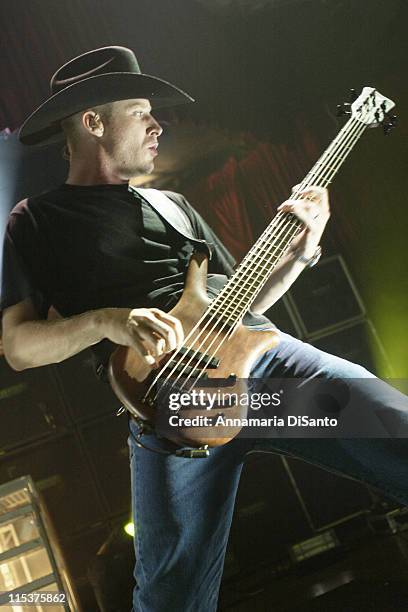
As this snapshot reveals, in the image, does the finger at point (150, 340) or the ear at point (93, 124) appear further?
the ear at point (93, 124)

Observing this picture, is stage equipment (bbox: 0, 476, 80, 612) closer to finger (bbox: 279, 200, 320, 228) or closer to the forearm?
the forearm

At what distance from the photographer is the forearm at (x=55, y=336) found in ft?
6.64

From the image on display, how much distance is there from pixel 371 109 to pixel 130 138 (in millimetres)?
887

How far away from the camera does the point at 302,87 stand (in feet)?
8.41

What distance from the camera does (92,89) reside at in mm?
2246

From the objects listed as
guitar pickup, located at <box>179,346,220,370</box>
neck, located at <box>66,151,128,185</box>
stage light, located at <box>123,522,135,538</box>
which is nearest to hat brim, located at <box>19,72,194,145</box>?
neck, located at <box>66,151,128,185</box>

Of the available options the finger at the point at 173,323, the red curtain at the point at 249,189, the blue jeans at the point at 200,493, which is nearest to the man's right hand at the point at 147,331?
the finger at the point at 173,323

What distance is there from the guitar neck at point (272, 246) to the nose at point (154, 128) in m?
0.52

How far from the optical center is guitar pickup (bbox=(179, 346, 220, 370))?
193cm

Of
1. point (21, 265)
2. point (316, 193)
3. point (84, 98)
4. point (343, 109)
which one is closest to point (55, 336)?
point (21, 265)

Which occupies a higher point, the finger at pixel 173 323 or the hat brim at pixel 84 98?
the hat brim at pixel 84 98

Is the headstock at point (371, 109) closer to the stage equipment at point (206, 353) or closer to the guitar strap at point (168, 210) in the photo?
the stage equipment at point (206, 353)

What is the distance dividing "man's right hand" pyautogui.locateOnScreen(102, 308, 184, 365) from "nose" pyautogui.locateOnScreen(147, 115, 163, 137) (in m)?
0.71

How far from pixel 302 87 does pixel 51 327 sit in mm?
1326
